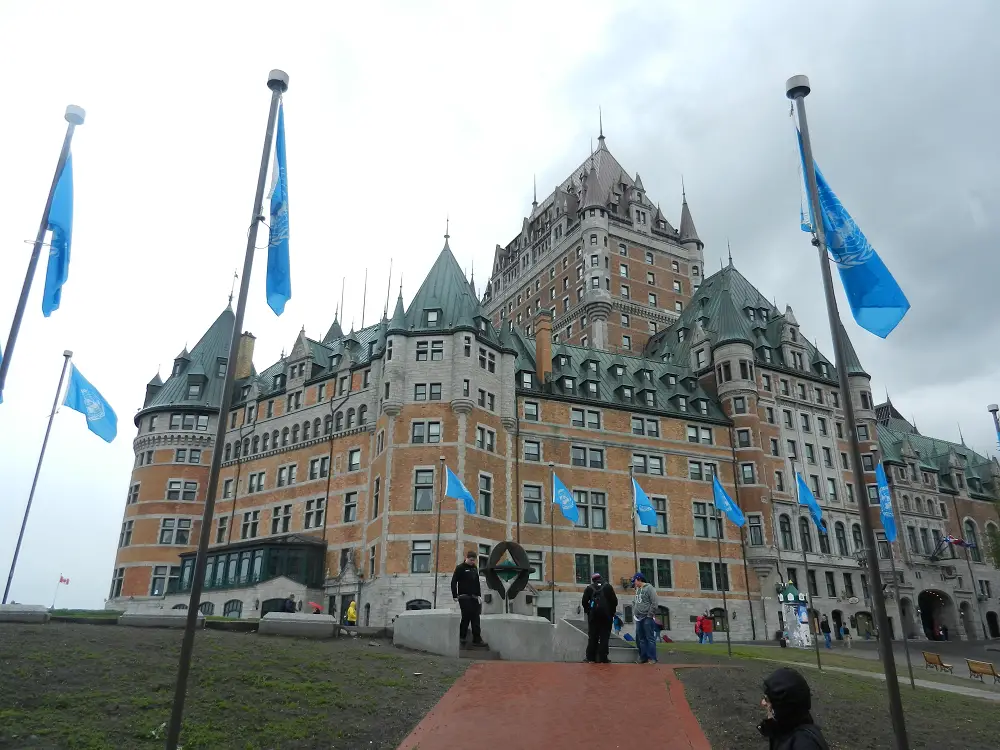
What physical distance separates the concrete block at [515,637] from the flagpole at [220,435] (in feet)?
33.4

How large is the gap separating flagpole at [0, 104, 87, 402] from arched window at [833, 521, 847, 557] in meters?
56.5

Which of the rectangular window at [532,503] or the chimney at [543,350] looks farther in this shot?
the chimney at [543,350]

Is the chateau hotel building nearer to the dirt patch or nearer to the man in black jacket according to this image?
the man in black jacket

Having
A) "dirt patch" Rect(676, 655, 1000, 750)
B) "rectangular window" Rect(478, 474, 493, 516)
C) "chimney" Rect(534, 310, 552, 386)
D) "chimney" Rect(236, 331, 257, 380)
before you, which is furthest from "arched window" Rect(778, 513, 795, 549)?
"chimney" Rect(236, 331, 257, 380)

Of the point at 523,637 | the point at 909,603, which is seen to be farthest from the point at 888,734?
the point at 909,603

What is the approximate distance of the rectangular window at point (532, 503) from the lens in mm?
48875

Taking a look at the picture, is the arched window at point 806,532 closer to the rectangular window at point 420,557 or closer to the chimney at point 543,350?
the chimney at point 543,350

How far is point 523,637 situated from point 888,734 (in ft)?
33.9

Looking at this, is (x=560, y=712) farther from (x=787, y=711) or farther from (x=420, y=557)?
(x=420, y=557)

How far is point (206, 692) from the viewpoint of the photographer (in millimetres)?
13344

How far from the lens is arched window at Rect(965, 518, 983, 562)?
2773 inches

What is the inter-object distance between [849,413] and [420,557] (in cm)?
3372

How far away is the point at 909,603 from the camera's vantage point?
206 feet

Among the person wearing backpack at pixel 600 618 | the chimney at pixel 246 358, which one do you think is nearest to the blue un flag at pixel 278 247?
the person wearing backpack at pixel 600 618
